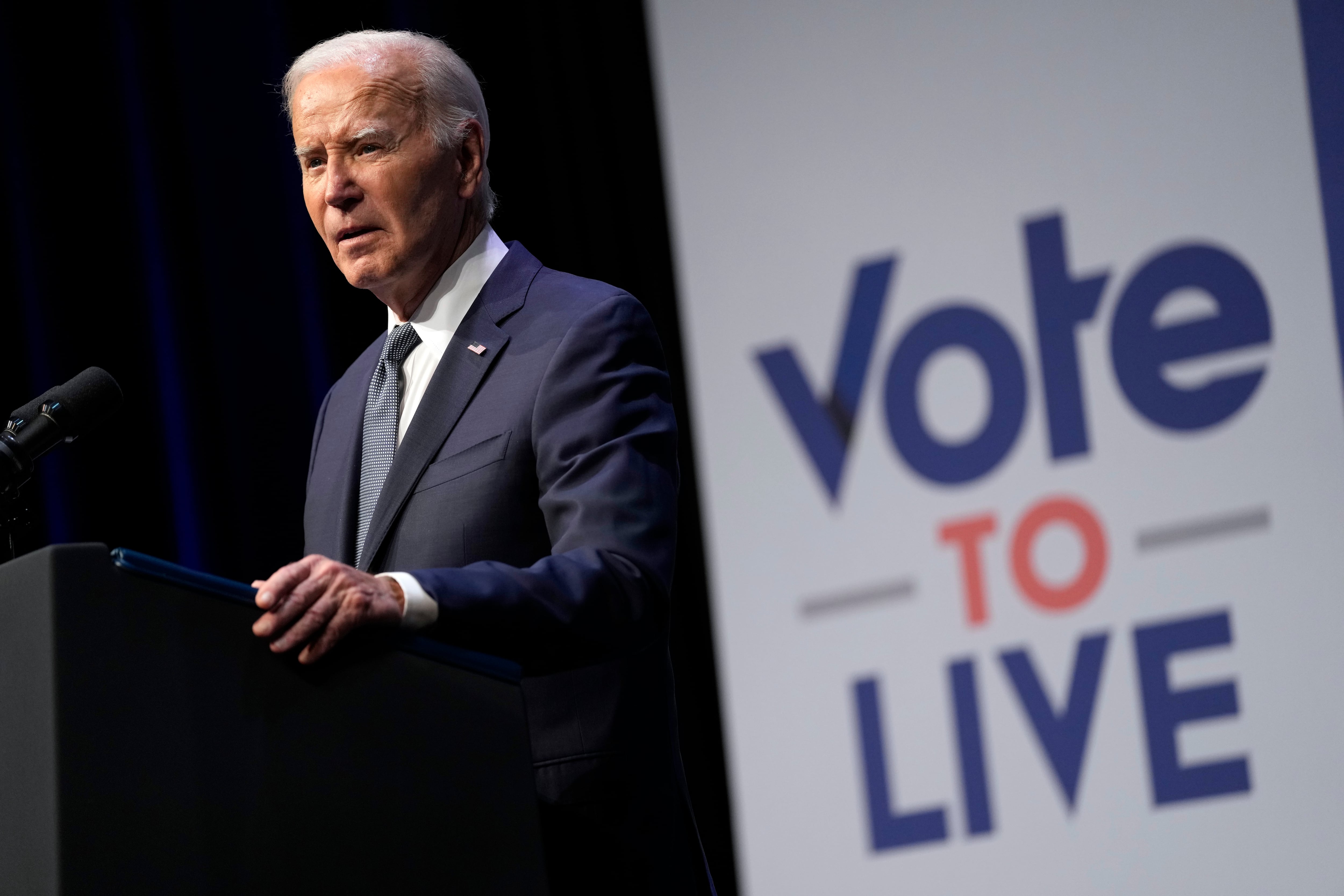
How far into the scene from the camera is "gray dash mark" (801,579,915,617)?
2969mm

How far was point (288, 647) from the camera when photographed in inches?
43.1

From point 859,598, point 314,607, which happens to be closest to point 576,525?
point 314,607

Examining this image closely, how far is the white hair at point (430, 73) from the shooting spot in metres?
1.80

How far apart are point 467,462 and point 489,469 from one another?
3 centimetres

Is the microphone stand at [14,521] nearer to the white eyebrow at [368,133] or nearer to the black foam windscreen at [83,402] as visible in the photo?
the black foam windscreen at [83,402]

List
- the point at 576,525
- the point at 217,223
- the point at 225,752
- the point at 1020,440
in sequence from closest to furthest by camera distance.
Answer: the point at 225,752
the point at 576,525
the point at 1020,440
the point at 217,223

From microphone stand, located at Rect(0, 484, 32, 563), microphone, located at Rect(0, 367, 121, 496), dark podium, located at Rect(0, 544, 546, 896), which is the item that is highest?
microphone, located at Rect(0, 367, 121, 496)

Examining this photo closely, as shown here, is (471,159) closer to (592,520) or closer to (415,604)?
(592,520)

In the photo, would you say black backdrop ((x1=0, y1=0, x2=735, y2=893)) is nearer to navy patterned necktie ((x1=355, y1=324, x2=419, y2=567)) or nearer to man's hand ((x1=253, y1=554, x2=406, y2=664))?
navy patterned necktie ((x1=355, y1=324, x2=419, y2=567))

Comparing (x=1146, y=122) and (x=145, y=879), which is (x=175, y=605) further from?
(x=1146, y=122)

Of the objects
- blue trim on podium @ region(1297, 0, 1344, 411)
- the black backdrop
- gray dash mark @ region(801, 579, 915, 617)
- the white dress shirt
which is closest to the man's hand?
the white dress shirt

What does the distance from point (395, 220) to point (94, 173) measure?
2322 millimetres

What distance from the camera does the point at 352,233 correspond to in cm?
179

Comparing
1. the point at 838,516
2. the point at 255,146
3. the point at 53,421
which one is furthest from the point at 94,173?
the point at 53,421
